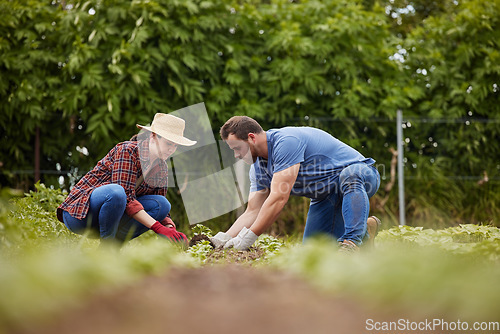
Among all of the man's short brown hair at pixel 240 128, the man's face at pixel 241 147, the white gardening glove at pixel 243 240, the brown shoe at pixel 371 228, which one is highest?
the man's short brown hair at pixel 240 128

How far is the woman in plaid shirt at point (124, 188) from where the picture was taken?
353cm

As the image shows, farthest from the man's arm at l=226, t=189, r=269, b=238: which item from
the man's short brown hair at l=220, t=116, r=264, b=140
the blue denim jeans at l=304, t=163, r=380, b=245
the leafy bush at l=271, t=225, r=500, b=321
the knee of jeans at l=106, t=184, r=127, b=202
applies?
the leafy bush at l=271, t=225, r=500, b=321

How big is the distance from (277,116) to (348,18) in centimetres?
138

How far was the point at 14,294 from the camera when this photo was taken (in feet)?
4.08

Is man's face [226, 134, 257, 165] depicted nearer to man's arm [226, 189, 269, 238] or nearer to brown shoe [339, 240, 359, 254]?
man's arm [226, 189, 269, 238]

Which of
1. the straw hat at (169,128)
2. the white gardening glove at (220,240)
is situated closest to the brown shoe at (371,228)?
the white gardening glove at (220,240)

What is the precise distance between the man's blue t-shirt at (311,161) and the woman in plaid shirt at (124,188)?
634 millimetres

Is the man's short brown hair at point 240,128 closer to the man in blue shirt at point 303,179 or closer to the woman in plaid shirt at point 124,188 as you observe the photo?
the man in blue shirt at point 303,179

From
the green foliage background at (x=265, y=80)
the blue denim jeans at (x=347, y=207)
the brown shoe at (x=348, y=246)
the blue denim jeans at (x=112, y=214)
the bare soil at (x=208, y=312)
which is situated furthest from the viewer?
the green foliage background at (x=265, y=80)

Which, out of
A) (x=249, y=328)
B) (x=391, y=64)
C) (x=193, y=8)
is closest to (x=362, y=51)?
(x=391, y=64)

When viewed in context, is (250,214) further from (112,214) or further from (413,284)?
(413,284)

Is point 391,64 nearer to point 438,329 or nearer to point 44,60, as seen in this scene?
point 44,60

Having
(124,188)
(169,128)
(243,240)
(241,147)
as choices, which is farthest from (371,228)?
(124,188)

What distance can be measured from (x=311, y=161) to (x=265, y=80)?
92.8 inches
